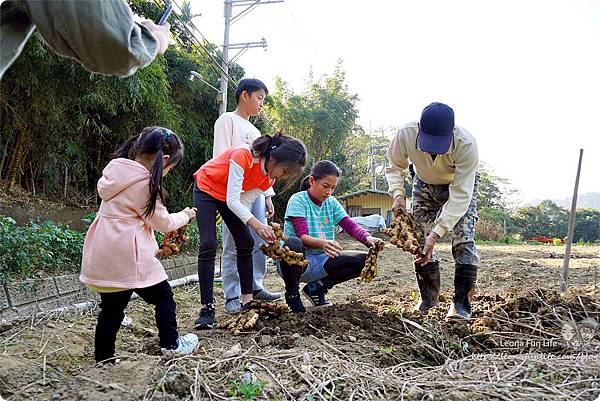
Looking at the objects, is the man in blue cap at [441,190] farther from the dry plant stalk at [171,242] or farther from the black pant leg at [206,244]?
the dry plant stalk at [171,242]

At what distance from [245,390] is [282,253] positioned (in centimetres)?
150

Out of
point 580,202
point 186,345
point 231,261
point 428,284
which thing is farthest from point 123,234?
point 580,202

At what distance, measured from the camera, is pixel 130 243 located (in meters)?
2.09

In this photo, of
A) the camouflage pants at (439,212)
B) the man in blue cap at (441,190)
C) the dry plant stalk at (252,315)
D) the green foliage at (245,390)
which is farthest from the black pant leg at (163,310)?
the camouflage pants at (439,212)

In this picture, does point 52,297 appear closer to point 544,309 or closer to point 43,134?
point 544,309

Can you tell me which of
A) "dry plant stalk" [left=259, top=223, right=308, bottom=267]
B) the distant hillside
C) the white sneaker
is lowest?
the white sneaker

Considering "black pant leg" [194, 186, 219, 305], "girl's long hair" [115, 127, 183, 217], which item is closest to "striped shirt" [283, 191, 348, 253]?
"black pant leg" [194, 186, 219, 305]

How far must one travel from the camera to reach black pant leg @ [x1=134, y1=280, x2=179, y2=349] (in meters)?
2.16

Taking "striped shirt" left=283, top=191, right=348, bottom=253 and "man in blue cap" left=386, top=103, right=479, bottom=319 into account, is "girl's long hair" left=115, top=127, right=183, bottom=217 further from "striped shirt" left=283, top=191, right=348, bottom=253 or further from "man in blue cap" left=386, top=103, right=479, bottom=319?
"man in blue cap" left=386, top=103, right=479, bottom=319

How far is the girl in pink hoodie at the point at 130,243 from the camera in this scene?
206 cm

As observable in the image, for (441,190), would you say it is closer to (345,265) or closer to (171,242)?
(345,265)

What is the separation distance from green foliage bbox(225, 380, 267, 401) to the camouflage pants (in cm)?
197

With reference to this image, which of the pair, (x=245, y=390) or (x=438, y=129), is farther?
(x=438, y=129)

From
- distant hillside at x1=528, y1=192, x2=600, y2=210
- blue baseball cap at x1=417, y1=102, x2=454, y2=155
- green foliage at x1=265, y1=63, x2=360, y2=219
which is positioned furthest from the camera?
distant hillside at x1=528, y1=192, x2=600, y2=210
